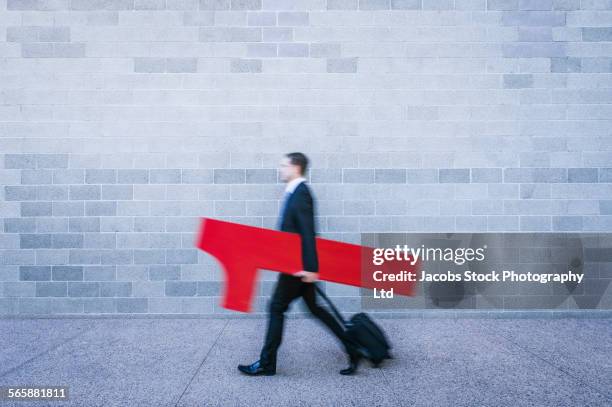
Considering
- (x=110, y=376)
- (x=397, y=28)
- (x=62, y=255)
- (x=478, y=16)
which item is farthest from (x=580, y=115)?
(x=62, y=255)

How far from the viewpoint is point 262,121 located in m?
5.23

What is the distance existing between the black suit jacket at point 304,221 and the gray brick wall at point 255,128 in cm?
188

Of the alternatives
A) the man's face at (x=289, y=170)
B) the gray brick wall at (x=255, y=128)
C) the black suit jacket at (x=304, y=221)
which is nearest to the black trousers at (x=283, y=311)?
the black suit jacket at (x=304, y=221)

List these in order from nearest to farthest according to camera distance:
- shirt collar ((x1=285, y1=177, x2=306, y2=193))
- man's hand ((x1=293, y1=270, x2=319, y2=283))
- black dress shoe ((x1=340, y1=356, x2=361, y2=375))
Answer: man's hand ((x1=293, y1=270, x2=319, y2=283)), shirt collar ((x1=285, y1=177, x2=306, y2=193)), black dress shoe ((x1=340, y1=356, x2=361, y2=375))

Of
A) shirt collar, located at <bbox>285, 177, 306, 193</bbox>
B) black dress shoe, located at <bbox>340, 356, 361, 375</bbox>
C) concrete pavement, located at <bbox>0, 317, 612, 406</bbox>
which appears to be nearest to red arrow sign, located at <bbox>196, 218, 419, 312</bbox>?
shirt collar, located at <bbox>285, 177, 306, 193</bbox>

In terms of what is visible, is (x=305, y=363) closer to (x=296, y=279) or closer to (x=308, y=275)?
(x=296, y=279)

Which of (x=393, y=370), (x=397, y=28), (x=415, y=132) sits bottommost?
(x=393, y=370)

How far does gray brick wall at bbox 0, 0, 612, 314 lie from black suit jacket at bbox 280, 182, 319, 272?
6.18 feet

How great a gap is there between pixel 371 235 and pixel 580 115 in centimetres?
314

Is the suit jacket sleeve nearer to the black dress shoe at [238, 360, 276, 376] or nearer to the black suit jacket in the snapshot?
the black suit jacket

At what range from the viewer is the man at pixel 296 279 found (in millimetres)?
3281

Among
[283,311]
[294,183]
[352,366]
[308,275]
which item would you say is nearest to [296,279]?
[308,275]

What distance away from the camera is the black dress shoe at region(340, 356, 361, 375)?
349 centimetres

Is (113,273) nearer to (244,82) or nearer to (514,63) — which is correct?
(244,82)
